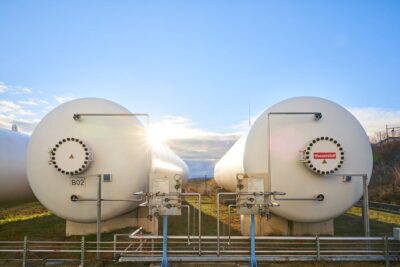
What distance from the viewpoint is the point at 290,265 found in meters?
6.61

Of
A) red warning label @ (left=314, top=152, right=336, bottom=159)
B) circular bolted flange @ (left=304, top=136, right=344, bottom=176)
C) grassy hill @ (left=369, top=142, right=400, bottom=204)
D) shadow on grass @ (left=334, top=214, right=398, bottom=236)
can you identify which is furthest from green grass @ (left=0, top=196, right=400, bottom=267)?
grassy hill @ (left=369, top=142, right=400, bottom=204)

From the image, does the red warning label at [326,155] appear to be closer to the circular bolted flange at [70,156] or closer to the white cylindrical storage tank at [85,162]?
the white cylindrical storage tank at [85,162]

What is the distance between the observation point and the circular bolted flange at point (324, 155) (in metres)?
7.48

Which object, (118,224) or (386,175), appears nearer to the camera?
(118,224)

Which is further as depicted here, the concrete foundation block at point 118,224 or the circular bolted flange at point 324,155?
the concrete foundation block at point 118,224

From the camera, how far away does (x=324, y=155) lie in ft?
24.8

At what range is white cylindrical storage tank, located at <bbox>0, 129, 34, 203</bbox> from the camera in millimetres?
9586

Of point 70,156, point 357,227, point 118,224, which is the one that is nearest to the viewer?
point 70,156

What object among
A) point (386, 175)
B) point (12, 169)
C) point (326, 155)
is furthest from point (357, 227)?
point (386, 175)

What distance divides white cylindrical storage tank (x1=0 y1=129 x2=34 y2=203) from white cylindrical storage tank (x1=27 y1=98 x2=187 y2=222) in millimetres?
2033

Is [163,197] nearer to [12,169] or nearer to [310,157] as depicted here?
[310,157]

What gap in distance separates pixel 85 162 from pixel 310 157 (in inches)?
183

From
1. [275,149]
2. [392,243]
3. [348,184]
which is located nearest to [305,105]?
[275,149]

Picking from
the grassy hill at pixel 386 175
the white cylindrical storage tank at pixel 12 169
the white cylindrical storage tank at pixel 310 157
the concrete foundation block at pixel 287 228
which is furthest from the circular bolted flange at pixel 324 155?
the grassy hill at pixel 386 175
